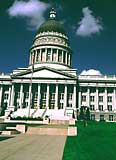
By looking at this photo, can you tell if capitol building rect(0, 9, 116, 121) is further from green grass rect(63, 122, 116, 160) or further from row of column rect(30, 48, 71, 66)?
green grass rect(63, 122, 116, 160)

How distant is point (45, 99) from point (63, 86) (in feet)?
24.5

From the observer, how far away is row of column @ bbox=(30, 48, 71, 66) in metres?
100

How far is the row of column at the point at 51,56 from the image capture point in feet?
329

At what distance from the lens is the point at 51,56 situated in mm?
100438

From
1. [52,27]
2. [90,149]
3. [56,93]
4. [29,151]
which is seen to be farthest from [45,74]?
[29,151]

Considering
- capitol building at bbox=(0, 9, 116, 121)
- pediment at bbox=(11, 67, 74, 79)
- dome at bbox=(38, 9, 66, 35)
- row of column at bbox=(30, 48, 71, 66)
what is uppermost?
dome at bbox=(38, 9, 66, 35)

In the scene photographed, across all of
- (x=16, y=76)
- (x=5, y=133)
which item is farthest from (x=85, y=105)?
(x=5, y=133)

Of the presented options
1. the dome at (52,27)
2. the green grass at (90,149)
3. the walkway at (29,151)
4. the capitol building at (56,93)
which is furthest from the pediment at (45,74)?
the walkway at (29,151)

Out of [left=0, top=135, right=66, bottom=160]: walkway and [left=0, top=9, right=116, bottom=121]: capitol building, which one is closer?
[left=0, top=135, right=66, bottom=160]: walkway

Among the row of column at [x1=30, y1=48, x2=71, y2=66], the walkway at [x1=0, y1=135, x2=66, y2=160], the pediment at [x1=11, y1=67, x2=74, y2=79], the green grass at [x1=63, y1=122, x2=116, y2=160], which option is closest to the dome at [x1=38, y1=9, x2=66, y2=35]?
the row of column at [x1=30, y1=48, x2=71, y2=66]

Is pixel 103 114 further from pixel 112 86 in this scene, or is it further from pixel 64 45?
pixel 64 45

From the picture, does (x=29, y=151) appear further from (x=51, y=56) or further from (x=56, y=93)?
(x=51, y=56)

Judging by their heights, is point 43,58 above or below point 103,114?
above

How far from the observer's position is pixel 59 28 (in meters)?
111
